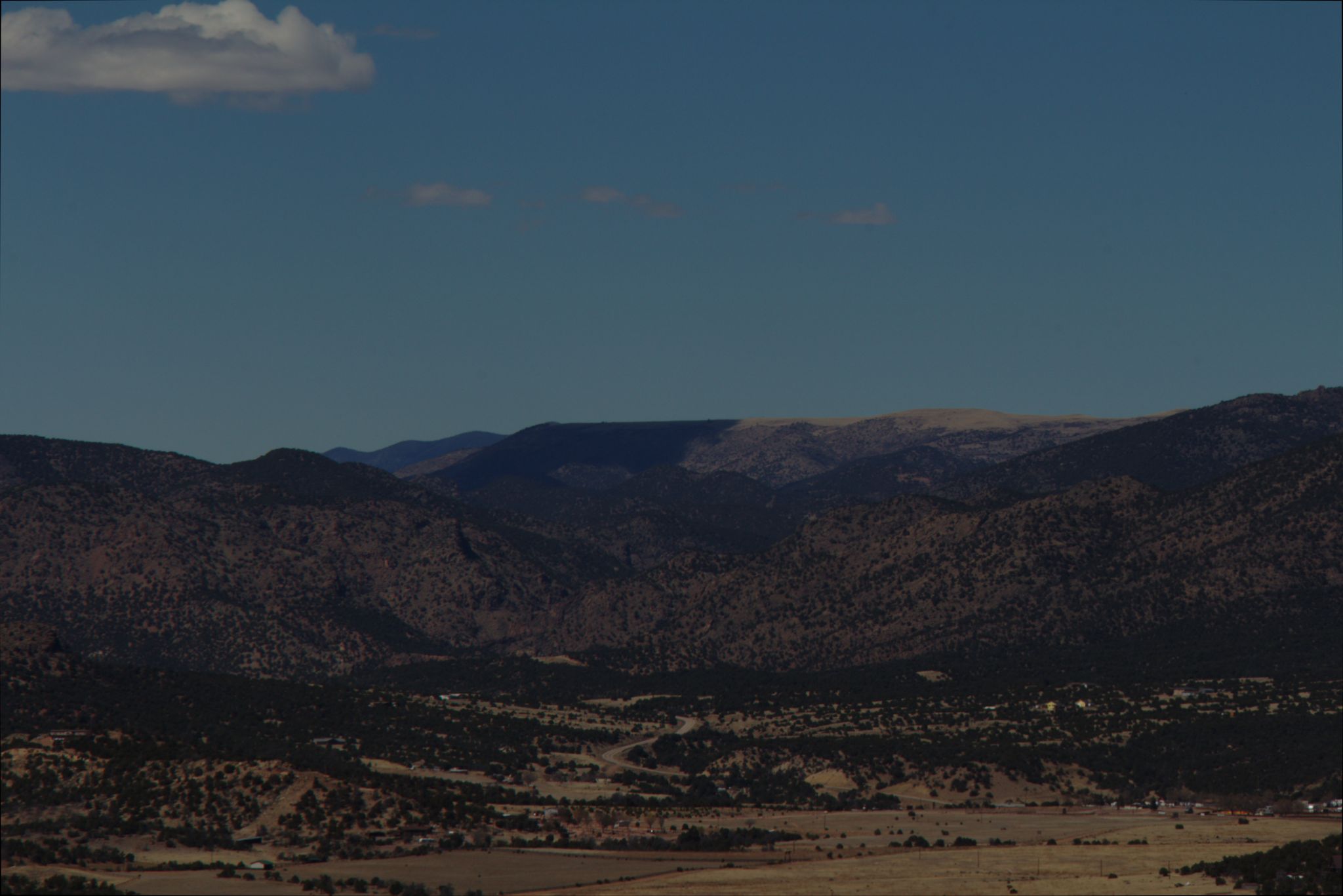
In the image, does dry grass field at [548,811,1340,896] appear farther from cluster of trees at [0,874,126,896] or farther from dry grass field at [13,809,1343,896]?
cluster of trees at [0,874,126,896]

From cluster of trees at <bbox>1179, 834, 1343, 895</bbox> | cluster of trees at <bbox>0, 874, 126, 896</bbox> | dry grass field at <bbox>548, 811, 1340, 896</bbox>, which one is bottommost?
dry grass field at <bbox>548, 811, 1340, 896</bbox>

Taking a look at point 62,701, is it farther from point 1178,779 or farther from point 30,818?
point 1178,779

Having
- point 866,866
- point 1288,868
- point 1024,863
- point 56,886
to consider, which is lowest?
point 1024,863

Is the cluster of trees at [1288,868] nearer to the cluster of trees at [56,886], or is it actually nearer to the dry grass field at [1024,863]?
the dry grass field at [1024,863]

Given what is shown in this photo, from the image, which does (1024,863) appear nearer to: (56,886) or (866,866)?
(866,866)

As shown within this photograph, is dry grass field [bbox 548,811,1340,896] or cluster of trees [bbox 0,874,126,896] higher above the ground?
cluster of trees [bbox 0,874,126,896]

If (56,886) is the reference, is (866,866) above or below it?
below

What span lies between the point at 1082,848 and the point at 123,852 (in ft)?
193

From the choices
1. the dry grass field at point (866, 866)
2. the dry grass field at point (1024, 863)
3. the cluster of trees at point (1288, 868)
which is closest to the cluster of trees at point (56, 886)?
the dry grass field at point (866, 866)

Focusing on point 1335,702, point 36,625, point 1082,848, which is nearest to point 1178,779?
point 1335,702

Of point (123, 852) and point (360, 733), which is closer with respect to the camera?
point (123, 852)

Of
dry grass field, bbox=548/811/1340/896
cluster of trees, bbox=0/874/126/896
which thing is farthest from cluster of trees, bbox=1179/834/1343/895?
cluster of trees, bbox=0/874/126/896

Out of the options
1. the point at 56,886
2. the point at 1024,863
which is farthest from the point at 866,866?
the point at 56,886

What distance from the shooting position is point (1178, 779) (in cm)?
17300
